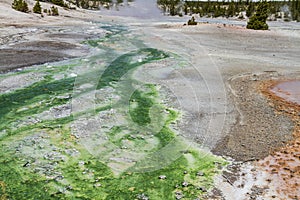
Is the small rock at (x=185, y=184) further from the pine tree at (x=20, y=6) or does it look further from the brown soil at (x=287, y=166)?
the pine tree at (x=20, y=6)

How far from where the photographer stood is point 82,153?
22.5 feet

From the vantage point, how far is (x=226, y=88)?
12.1 meters

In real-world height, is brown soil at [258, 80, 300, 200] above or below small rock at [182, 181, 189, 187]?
below

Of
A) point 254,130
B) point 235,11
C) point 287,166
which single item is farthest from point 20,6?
point 235,11

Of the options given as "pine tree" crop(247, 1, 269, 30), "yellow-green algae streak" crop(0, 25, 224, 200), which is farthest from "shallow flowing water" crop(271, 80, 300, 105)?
"pine tree" crop(247, 1, 269, 30)

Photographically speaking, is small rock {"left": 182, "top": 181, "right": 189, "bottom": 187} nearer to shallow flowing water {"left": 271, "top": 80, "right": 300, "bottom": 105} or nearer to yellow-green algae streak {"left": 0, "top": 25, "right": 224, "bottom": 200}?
yellow-green algae streak {"left": 0, "top": 25, "right": 224, "bottom": 200}

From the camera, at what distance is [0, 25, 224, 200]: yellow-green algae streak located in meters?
5.66

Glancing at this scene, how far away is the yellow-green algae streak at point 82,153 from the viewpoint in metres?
5.66

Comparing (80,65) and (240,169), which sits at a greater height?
(80,65)

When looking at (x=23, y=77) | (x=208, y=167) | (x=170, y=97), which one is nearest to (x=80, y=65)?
(x=23, y=77)

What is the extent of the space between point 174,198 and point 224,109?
500 centimetres

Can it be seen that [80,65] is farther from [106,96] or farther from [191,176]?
[191,176]

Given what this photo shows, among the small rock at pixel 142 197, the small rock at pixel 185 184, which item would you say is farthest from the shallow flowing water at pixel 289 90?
the small rock at pixel 142 197

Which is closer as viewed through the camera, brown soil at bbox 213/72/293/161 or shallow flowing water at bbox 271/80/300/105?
brown soil at bbox 213/72/293/161
